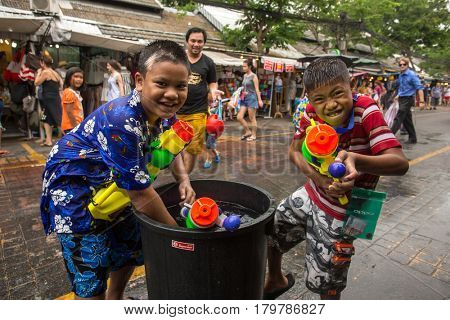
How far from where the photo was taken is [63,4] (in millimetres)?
11781

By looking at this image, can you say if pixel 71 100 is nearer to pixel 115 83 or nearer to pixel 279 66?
pixel 115 83

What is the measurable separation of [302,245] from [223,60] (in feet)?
30.4

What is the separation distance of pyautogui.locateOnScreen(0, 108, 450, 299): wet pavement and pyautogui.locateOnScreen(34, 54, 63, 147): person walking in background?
837 millimetres

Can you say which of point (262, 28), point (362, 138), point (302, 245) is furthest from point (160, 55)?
point (262, 28)

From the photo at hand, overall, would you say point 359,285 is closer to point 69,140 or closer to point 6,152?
point 69,140

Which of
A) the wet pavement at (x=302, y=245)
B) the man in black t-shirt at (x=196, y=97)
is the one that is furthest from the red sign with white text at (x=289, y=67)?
the man in black t-shirt at (x=196, y=97)

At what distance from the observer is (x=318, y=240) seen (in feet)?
6.01

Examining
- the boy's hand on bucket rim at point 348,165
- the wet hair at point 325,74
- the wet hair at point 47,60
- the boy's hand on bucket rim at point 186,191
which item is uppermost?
the wet hair at point 47,60

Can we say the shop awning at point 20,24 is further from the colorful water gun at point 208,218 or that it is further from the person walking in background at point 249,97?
the colorful water gun at point 208,218

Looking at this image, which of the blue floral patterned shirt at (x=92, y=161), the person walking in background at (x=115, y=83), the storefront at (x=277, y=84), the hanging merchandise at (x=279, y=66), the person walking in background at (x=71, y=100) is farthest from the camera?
the storefront at (x=277, y=84)

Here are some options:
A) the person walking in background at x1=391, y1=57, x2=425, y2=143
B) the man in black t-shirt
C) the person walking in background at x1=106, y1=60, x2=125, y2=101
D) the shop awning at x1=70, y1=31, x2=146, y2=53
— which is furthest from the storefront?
the man in black t-shirt

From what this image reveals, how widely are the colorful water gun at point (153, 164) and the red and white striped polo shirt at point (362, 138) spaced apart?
732 mm

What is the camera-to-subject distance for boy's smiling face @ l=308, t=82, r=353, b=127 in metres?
1.62

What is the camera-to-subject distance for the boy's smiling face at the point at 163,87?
4.72 ft
